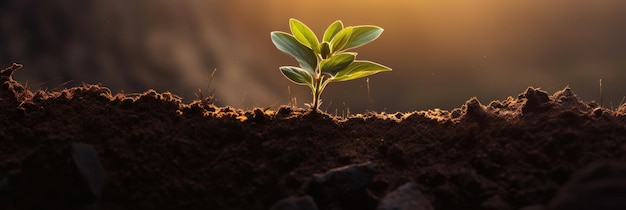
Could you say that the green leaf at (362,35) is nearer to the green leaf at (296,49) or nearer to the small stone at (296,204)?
the green leaf at (296,49)

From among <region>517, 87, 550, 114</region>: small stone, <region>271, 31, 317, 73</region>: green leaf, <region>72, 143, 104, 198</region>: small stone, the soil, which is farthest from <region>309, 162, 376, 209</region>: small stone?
<region>517, 87, 550, 114</region>: small stone

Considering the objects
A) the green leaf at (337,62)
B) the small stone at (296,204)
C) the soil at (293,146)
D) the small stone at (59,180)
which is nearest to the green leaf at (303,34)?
the green leaf at (337,62)

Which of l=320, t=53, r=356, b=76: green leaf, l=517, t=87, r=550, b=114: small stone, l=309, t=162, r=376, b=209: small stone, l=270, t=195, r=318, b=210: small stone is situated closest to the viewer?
l=270, t=195, r=318, b=210: small stone

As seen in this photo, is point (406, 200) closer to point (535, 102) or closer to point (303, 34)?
point (535, 102)

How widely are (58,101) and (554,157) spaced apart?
6.75ft

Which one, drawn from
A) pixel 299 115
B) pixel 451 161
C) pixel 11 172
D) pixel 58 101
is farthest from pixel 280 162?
pixel 58 101

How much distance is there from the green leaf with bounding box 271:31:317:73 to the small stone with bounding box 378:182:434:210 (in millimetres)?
904

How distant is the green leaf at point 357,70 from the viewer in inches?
117

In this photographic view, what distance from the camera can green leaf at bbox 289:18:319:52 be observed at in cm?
302

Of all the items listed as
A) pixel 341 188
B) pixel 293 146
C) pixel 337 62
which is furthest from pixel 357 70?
pixel 341 188

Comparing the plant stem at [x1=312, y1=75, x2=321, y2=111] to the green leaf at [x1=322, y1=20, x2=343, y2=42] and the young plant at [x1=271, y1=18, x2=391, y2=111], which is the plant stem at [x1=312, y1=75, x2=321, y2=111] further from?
the green leaf at [x1=322, y1=20, x2=343, y2=42]

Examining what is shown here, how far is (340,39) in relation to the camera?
3000 millimetres

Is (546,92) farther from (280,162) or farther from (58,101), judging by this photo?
(58,101)

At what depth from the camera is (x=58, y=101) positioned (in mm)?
2990
